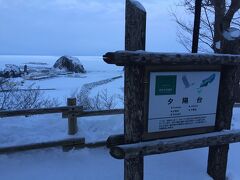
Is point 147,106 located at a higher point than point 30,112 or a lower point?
higher

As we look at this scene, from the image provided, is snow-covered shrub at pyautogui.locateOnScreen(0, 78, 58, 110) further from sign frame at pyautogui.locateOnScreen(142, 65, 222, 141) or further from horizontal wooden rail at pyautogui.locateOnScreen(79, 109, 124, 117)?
sign frame at pyautogui.locateOnScreen(142, 65, 222, 141)

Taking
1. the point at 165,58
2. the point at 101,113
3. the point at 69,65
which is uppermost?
the point at 165,58

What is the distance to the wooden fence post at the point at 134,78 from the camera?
398 centimetres

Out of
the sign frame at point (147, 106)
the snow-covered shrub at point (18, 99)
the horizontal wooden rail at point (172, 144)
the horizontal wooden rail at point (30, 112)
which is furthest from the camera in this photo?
the snow-covered shrub at point (18, 99)

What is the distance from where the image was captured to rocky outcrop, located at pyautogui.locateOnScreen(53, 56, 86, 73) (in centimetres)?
3506

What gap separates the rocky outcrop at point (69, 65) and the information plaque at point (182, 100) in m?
30.6

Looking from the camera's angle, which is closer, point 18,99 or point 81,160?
point 81,160

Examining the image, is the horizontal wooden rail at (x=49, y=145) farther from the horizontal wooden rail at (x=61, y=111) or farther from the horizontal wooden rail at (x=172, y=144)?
the horizontal wooden rail at (x=172, y=144)

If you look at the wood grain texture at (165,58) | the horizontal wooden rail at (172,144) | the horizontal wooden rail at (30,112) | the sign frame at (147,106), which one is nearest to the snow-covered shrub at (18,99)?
the horizontal wooden rail at (30,112)

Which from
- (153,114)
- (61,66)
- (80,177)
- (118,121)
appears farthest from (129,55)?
(61,66)

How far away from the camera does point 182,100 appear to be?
442 cm

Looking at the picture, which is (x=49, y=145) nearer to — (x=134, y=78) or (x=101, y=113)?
(x=101, y=113)

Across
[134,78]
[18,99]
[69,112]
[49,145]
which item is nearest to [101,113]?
[69,112]

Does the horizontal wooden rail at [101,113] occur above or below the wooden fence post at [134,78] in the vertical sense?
below
